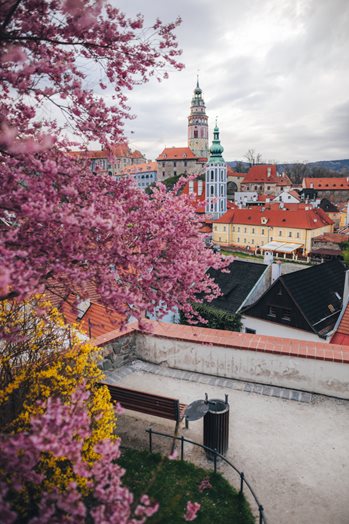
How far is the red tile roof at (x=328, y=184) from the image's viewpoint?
311 feet

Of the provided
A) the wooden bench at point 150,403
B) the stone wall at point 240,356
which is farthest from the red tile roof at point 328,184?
the wooden bench at point 150,403

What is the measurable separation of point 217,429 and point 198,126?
12001 centimetres

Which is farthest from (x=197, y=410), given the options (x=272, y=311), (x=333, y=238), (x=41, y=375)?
(x=333, y=238)

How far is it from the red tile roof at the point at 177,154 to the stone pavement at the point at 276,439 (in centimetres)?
10179

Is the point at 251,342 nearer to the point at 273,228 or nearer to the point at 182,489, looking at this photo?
the point at 182,489

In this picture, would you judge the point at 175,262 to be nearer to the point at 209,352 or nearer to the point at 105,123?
the point at 105,123

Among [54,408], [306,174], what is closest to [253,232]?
[54,408]

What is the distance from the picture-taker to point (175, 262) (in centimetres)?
424

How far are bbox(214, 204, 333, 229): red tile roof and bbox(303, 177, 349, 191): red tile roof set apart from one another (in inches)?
1738

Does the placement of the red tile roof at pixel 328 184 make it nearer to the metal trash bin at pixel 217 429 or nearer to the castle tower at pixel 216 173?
the castle tower at pixel 216 173

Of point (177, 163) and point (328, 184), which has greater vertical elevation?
point (177, 163)

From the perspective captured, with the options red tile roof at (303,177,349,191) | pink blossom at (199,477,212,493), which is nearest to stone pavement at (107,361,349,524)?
pink blossom at (199,477,212,493)

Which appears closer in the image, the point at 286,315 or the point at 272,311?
the point at 286,315

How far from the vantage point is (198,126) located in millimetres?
116062
